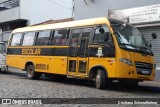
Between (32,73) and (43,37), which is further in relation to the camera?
(32,73)

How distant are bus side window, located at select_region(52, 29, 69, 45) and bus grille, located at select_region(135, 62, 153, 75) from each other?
389 cm

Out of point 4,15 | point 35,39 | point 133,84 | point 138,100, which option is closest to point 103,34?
point 133,84

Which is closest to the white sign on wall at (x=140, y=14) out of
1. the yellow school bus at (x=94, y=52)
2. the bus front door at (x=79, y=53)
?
the yellow school bus at (x=94, y=52)

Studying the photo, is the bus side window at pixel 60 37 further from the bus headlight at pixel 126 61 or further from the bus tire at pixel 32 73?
the bus headlight at pixel 126 61

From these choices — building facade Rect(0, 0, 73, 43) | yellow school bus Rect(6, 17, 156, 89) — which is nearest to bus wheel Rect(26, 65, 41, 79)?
yellow school bus Rect(6, 17, 156, 89)

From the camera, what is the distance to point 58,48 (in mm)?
17344

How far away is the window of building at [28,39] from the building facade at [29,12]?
15429 mm

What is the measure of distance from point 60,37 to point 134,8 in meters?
5.67

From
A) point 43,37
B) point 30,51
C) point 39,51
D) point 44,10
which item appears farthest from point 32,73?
point 44,10

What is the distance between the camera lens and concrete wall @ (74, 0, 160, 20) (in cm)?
2123

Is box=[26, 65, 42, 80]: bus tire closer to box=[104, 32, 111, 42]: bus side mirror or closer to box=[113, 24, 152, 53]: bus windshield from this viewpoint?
box=[104, 32, 111, 42]: bus side mirror

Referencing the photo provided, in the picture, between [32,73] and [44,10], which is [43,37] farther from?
Result: [44,10]

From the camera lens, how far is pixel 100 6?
23.8m

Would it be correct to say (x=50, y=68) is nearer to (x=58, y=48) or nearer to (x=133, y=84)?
(x=58, y=48)
